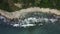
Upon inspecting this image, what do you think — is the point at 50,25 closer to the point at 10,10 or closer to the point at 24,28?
the point at 24,28

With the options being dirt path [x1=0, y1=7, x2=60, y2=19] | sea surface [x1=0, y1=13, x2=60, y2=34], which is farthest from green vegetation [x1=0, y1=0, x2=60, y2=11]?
sea surface [x1=0, y1=13, x2=60, y2=34]

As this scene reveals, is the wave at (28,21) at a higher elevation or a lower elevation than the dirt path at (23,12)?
lower

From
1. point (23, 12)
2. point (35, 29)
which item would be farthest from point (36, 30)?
point (23, 12)

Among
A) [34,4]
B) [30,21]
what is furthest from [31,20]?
[34,4]

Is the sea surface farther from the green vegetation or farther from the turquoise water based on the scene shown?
the green vegetation

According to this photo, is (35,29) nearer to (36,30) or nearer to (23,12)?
(36,30)

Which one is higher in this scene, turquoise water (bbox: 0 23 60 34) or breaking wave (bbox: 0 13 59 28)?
breaking wave (bbox: 0 13 59 28)

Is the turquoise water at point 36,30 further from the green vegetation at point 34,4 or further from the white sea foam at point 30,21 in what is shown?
the green vegetation at point 34,4

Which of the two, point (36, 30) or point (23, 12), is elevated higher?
point (23, 12)

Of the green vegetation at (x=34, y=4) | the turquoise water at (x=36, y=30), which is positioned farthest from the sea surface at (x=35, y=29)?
the green vegetation at (x=34, y=4)
